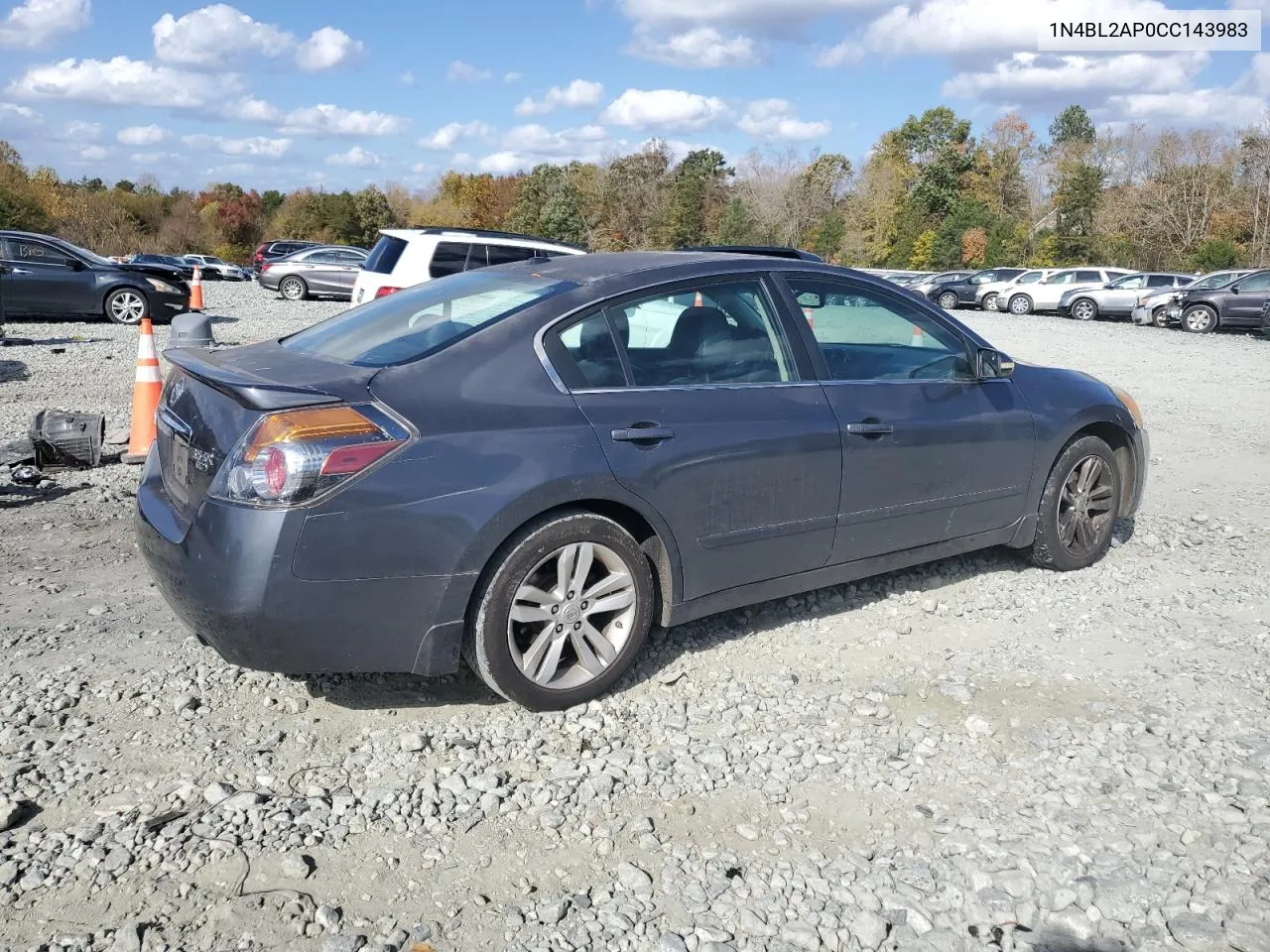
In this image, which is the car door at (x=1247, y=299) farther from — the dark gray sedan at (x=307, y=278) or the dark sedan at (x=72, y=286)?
the dark sedan at (x=72, y=286)

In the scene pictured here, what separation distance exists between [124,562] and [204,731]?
6.61ft

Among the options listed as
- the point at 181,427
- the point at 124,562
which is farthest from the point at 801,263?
the point at 124,562

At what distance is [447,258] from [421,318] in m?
9.31

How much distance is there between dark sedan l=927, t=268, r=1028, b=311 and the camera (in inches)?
1385

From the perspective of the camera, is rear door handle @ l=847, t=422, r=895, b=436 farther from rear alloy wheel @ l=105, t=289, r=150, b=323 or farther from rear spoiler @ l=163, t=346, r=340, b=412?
rear alloy wheel @ l=105, t=289, r=150, b=323

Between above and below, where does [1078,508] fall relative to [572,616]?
above

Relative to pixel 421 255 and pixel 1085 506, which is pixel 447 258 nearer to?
pixel 421 255

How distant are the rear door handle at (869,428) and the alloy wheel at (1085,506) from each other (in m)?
1.43

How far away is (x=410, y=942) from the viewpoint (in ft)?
8.83

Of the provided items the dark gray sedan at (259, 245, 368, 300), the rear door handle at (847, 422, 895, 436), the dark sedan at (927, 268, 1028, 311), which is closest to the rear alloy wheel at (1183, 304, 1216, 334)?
the dark sedan at (927, 268, 1028, 311)

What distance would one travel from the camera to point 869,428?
4613 mm

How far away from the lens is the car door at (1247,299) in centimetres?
A: 2548

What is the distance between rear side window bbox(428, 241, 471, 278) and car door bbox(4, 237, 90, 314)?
25.5 ft

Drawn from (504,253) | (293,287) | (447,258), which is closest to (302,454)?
(447,258)
